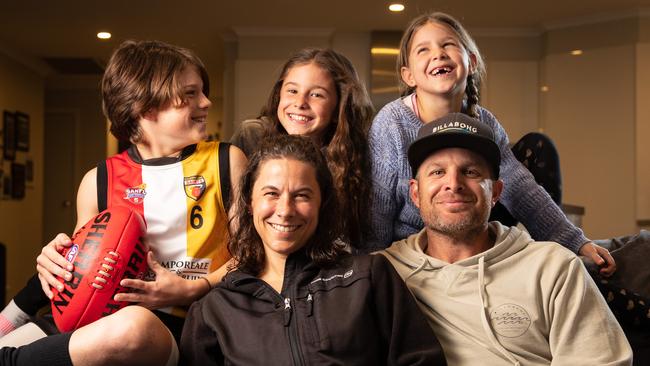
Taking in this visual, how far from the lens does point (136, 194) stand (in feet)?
6.43

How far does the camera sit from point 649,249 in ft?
7.25

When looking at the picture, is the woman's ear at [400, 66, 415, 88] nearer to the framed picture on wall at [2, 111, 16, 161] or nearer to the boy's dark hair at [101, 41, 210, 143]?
the boy's dark hair at [101, 41, 210, 143]

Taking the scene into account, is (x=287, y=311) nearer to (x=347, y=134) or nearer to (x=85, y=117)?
(x=347, y=134)

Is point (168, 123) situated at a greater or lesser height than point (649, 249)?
greater

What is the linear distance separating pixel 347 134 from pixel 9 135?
7121 mm

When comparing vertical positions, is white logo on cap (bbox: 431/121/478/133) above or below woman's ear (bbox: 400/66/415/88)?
below

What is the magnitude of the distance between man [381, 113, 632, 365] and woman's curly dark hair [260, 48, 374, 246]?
28 cm

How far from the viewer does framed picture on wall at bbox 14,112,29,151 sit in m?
8.43

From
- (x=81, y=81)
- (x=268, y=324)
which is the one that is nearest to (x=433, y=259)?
(x=268, y=324)

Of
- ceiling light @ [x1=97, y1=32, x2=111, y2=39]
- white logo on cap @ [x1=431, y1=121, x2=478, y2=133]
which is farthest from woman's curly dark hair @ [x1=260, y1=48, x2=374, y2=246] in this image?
ceiling light @ [x1=97, y1=32, x2=111, y2=39]

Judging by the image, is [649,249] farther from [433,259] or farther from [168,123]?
[168,123]

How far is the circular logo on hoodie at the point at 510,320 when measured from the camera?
167 cm

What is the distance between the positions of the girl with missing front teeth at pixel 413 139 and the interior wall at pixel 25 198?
6.88 m

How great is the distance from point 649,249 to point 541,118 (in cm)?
518
